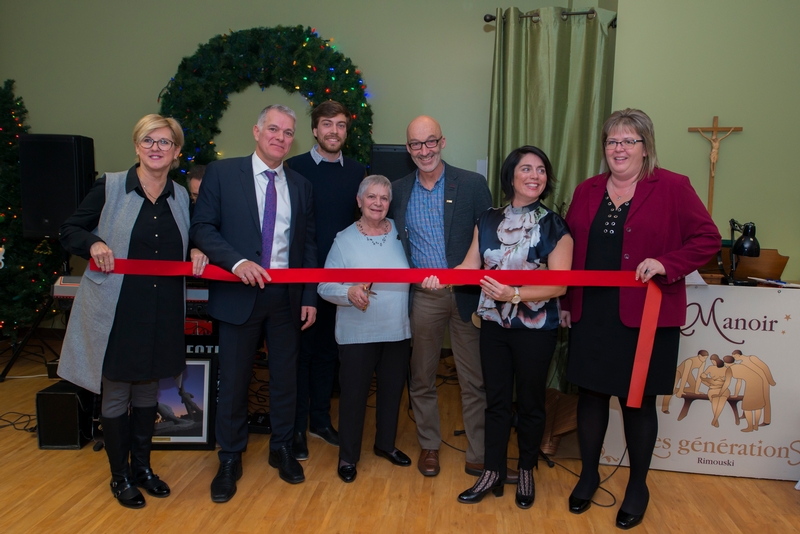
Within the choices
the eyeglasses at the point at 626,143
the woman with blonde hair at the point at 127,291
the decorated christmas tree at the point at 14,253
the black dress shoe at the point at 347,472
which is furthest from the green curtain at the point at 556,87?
the decorated christmas tree at the point at 14,253

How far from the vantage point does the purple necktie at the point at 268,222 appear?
269 centimetres

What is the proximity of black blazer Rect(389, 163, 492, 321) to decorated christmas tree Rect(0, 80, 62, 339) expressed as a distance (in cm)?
376

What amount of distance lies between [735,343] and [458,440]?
1.65 meters

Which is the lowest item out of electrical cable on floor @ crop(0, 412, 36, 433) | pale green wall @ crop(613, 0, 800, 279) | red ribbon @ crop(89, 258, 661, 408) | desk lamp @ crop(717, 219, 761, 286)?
electrical cable on floor @ crop(0, 412, 36, 433)

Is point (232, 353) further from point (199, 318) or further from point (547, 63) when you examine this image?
point (547, 63)

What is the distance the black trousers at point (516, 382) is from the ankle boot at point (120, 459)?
1678 millimetres

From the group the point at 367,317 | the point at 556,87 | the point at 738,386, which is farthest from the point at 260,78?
the point at 738,386

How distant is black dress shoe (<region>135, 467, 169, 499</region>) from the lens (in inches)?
105

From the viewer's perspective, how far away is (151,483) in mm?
2682

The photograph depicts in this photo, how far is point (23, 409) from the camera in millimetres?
3826

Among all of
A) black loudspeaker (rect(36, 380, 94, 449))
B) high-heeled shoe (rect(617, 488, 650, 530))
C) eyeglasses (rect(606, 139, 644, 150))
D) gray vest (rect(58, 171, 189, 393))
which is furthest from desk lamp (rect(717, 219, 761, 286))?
black loudspeaker (rect(36, 380, 94, 449))

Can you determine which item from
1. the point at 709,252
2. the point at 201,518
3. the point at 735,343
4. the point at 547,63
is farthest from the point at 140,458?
the point at 547,63

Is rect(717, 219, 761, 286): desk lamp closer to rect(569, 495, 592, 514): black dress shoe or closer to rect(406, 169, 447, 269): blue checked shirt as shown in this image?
rect(569, 495, 592, 514): black dress shoe

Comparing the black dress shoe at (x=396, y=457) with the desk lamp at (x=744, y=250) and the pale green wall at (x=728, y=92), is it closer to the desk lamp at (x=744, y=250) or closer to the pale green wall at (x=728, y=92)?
the desk lamp at (x=744, y=250)
